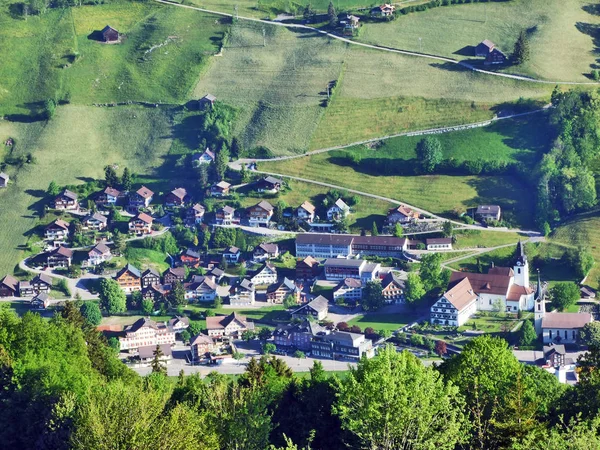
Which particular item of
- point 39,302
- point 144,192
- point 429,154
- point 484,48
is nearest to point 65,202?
point 144,192

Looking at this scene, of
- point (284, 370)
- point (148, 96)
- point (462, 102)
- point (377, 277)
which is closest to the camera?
point (284, 370)

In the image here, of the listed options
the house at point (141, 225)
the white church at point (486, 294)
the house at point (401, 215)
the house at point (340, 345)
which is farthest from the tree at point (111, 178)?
the white church at point (486, 294)

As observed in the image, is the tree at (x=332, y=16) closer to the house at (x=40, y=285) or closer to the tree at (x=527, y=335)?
the house at (x=40, y=285)

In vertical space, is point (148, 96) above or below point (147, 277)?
above

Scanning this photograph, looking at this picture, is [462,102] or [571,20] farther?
[571,20]

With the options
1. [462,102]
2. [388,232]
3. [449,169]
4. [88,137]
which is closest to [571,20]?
[462,102]

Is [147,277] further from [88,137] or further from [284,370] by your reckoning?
[284,370]

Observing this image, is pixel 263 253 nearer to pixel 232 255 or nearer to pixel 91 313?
pixel 232 255

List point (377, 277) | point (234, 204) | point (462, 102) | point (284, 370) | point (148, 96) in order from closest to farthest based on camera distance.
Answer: point (284, 370), point (377, 277), point (234, 204), point (462, 102), point (148, 96)

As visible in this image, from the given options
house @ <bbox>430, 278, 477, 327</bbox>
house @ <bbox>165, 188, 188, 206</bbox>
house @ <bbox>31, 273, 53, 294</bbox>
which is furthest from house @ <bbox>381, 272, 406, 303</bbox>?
house @ <bbox>31, 273, 53, 294</bbox>
